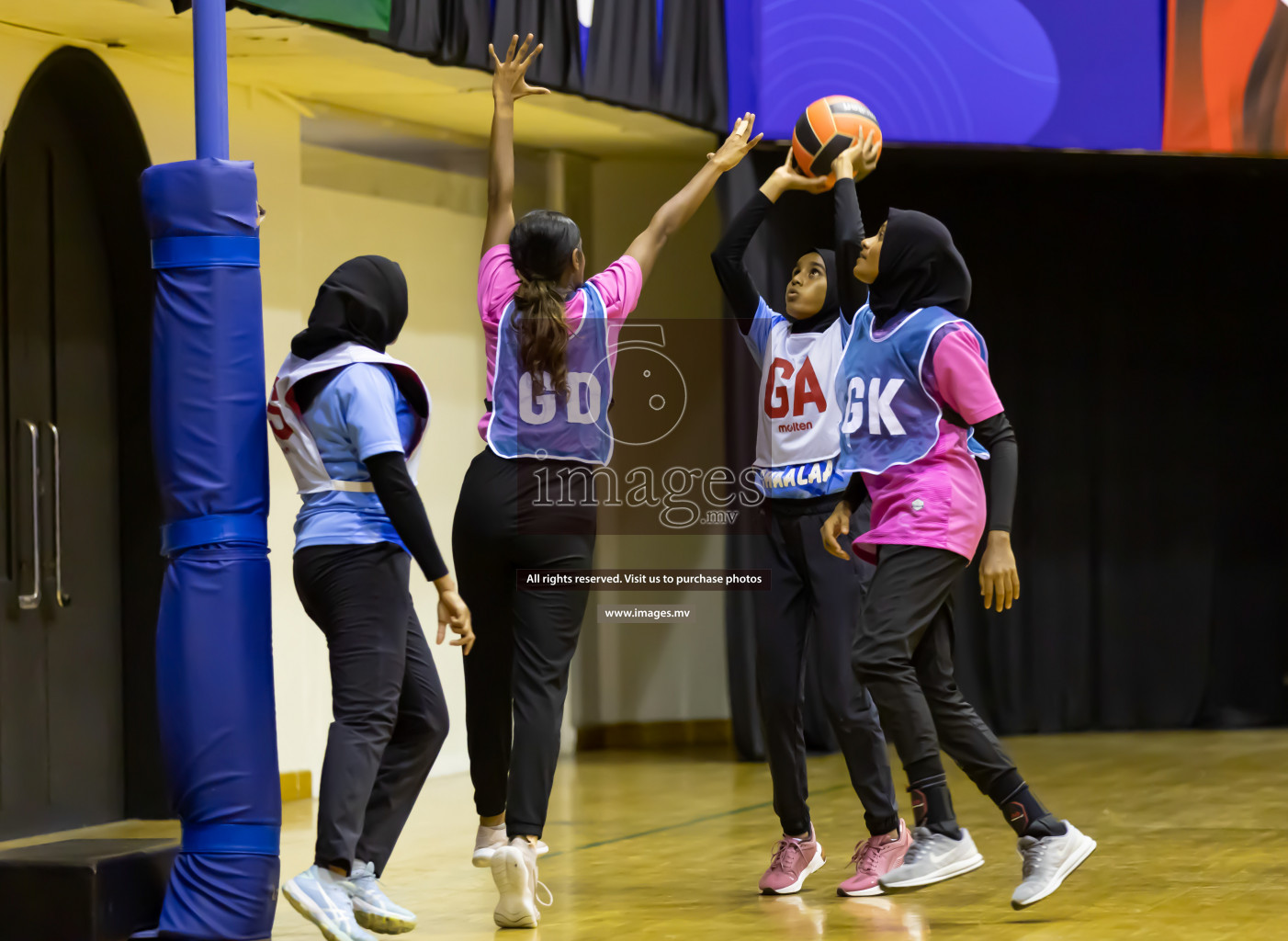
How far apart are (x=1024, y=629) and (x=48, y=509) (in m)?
4.87

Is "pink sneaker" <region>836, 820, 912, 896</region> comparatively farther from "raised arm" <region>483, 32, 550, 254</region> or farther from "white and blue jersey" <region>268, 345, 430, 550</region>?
"raised arm" <region>483, 32, 550, 254</region>

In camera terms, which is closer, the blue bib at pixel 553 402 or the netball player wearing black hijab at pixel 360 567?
the netball player wearing black hijab at pixel 360 567

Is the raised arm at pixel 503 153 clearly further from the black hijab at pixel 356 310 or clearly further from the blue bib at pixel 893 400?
the blue bib at pixel 893 400

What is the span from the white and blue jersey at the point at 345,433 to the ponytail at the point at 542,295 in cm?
30

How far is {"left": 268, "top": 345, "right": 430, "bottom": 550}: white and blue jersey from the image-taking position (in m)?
3.22

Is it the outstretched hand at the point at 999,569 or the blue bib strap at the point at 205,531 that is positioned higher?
the blue bib strap at the point at 205,531

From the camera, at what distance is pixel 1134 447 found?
8.02 m

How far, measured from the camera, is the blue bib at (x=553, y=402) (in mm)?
3561

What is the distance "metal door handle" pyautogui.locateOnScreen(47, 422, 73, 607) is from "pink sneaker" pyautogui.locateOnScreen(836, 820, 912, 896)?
2978 millimetres

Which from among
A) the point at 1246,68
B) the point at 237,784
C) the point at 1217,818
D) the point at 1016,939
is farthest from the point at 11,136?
the point at 1246,68

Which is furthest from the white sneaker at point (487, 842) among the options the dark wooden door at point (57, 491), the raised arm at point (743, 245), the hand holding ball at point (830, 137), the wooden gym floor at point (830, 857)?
the dark wooden door at point (57, 491)

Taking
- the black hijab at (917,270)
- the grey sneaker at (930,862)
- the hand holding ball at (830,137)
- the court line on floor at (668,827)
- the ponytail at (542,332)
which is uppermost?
the hand holding ball at (830,137)

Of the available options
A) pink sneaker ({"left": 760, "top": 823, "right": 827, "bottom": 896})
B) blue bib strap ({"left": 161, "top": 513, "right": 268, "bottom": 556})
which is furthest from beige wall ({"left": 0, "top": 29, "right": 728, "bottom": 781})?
blue bib strap ({"left": 161, "top": 513, "right": 268, "bottom": 556})

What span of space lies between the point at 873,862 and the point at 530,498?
4.21 ft
